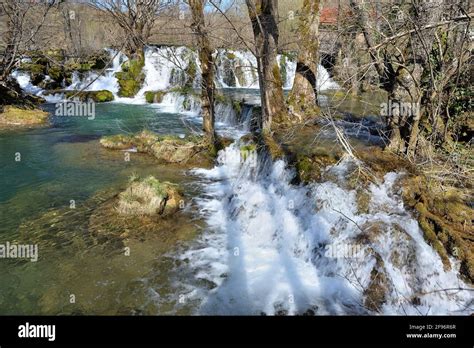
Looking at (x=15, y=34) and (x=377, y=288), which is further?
(x=15, y=34)

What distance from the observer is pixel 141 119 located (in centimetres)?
1553

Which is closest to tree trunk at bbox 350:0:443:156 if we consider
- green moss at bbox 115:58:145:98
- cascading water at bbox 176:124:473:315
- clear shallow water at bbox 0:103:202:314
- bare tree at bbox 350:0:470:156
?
bare tree at bbox 350:0:470:156

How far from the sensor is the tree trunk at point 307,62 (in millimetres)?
9922

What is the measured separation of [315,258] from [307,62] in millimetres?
6727

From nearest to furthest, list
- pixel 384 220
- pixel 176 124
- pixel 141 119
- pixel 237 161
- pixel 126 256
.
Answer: pixel 384 220, pixel 126 256, pixel 237 161, pixel 176 124, pixel 141 119

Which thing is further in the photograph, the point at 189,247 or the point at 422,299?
the point at 189,247

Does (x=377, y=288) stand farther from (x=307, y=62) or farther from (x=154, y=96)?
(x=154, y=96)

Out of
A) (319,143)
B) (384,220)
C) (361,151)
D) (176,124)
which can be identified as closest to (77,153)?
(176,124)

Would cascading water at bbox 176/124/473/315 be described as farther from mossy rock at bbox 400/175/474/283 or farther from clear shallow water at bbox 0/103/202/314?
clear shallow water at bbox 0/103/202/314

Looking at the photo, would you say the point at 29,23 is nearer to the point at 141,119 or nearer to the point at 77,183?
the point at 141,119

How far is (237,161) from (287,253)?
4.21 m

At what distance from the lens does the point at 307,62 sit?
10141 millimetres

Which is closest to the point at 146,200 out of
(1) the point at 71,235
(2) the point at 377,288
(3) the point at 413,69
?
(1) the point at 71,235

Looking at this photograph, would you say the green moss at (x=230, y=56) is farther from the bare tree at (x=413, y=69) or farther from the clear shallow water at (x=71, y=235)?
the bare tree at (x=413, y=69)
